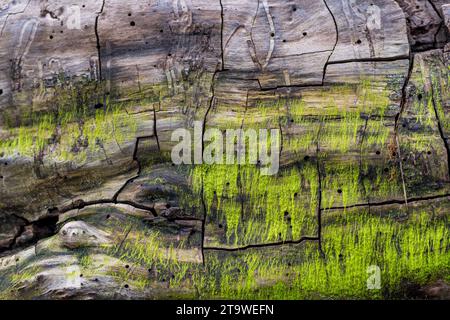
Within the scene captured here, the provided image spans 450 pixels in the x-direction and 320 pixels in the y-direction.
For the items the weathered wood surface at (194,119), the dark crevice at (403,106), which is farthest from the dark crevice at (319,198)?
the dark crevice at (403,106)

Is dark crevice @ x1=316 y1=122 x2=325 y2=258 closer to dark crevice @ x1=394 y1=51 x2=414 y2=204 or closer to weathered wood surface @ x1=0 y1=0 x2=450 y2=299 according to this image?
weathered wood surface @ x1=0 y1=0 x2=450 y2=299

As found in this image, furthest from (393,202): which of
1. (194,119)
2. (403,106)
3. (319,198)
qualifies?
(194,119)

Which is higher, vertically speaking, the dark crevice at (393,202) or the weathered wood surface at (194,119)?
the weathered wood surface at (194,119)

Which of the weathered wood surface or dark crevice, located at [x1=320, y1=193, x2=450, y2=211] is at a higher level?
the weathered wood surface

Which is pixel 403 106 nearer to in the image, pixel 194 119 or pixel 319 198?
pixel 319 198

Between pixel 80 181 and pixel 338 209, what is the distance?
1.99 meters

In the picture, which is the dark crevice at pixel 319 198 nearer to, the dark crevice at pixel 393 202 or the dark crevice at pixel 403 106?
the dark crevice at pixel 393 202

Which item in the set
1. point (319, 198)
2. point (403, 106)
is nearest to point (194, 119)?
point (319, 198)

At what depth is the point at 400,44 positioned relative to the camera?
407 cm

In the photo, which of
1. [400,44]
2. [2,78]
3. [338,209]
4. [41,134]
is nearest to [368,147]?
[338,209]

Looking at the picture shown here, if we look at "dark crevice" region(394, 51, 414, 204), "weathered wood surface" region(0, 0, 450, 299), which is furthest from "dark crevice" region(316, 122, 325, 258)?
"dark crevice" region(394, 51, 414, 204)

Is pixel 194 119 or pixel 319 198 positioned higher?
pixel 194 119

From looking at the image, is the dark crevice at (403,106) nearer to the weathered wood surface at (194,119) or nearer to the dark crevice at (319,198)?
the weathered wood surface at (194,119)

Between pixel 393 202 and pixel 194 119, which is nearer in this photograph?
pixel 393 202
